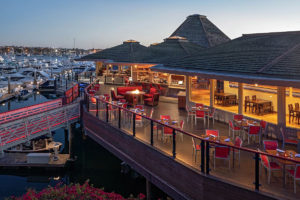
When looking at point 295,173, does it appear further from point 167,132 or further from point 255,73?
point 255,73

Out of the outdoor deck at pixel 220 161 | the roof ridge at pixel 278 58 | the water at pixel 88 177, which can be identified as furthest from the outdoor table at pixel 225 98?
the water at pixel 88 177

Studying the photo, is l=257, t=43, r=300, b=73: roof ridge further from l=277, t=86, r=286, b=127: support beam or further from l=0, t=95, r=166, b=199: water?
l=0, t=95, r=166, b=199: water

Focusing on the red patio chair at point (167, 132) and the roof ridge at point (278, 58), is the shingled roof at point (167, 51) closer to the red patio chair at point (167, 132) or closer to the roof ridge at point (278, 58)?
the roof ridge at point (278, 58)

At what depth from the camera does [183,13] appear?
6394 centimetres

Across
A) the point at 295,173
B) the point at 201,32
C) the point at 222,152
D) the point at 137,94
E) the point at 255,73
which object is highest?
the point at 201,32

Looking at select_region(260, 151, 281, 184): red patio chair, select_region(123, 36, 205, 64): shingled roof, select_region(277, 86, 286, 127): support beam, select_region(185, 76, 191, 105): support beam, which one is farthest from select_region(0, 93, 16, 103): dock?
select_region(260, 151, 281, 184): red patio chair

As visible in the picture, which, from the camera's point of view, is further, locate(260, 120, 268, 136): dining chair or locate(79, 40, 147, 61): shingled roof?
locate(79, 40, 147, 61): shingled roof

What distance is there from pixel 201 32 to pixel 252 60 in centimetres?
2116

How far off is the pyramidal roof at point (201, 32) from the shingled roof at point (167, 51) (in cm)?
478

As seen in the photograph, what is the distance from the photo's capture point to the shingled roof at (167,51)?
89.6 ft

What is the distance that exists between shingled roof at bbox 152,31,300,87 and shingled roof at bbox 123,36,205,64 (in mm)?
7304

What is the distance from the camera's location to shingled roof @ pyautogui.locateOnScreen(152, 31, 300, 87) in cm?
1291

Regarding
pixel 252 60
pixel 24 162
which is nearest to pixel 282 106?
pixel 252 60

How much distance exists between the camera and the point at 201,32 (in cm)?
3528
